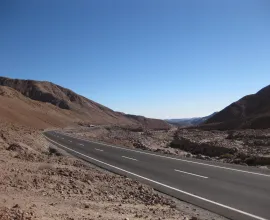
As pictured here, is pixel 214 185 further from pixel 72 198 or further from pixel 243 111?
pixel 243 111

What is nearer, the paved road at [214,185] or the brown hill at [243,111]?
the paved road at [214,185]

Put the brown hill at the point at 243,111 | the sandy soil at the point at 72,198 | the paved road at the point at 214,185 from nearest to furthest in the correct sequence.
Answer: the sandy soil at the point at 72,198 < the paved road at the point at 214,185 < the brown hill at the point at 243,111

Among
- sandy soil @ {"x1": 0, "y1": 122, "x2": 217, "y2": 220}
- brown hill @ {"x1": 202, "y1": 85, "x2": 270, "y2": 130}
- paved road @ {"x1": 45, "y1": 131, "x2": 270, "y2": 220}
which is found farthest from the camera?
brown hill @ {"x1": 202, "y1": 85, "x2": 270, "y2": 130}

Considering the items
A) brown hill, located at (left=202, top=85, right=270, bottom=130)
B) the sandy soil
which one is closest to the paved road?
the sandy soil

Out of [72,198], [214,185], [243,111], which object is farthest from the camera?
[243,111]

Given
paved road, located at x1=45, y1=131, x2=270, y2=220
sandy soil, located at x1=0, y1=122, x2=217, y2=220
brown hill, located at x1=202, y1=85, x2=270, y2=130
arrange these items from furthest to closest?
1. brown hill, located at x1=202, y1=85, x2=270, y2=130
2. paved road, located at x1=45, y1=131, x2=270, y2=220
3. sandy soil, located at x1=0, y1=122, x2=217, y2=220

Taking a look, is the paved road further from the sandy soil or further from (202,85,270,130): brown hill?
(202,85,270,130): brown hill

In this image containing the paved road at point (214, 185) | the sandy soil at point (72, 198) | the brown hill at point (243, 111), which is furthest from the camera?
the brown hill at point (243, 111)

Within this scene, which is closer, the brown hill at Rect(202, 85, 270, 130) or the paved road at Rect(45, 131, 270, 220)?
the paved road at Rect(45, 131, 270, 220)

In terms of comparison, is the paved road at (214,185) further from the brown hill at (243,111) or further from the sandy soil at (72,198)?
the brown hill at (243,111)

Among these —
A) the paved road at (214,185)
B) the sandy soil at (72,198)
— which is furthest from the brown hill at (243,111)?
the sandy soil at (72,198)

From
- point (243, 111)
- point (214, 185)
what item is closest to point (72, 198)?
point (214, 185)

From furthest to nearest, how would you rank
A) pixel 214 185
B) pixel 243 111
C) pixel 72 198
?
pixel 243 111 < pixel 214 185 < pixel 72 198

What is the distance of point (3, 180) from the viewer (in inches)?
374
